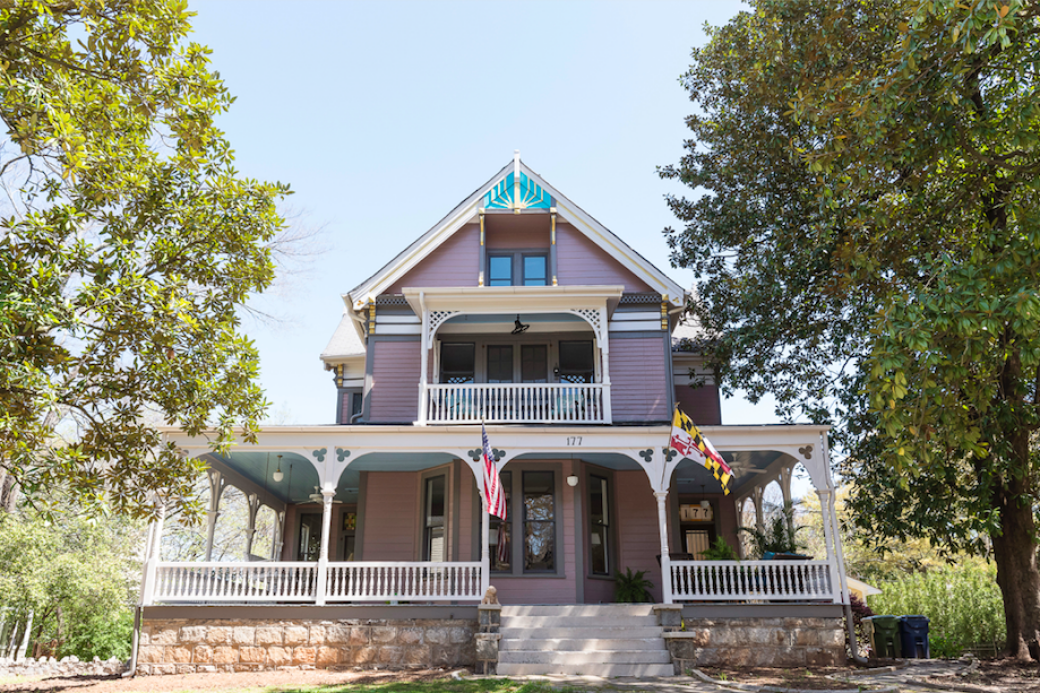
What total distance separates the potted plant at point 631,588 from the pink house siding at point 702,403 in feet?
15.0

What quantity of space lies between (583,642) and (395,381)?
277 inches

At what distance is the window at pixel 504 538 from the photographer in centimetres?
1421

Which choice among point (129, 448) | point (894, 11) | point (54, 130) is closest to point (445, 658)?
point (129, 448)

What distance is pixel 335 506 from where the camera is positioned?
19.4 metres

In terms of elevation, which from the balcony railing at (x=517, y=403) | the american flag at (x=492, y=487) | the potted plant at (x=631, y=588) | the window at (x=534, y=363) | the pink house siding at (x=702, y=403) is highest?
the window at (x=534, y=363)

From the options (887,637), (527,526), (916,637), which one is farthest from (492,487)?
(916,637)

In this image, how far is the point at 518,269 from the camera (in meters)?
17.2

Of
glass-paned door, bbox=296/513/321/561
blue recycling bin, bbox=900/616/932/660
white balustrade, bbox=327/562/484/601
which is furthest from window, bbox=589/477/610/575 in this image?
glass-paned door, bbox=296/513/321/561

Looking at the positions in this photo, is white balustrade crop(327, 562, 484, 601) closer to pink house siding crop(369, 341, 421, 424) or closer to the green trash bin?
pink house siding crop(369, 341, 421, 424)

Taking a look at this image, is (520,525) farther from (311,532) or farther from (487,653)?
(311,532)

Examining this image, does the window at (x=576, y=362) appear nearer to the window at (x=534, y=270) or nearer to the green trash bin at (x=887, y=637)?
the window at (x=534, y=270)

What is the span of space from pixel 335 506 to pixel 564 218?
30.4 feet

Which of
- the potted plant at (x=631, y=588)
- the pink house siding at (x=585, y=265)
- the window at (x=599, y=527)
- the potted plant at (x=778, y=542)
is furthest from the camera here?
the pink house siding at (x=585, y=265)

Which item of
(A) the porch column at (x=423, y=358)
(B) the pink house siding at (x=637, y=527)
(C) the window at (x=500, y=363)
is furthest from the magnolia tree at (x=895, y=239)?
(A) the porch column at (x=423, y=358)
